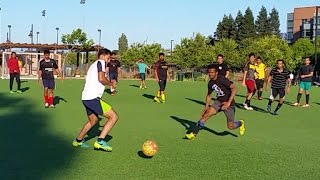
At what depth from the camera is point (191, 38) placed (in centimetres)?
6781

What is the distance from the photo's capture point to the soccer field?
6926mm

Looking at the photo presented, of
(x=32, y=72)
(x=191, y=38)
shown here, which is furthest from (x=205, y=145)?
(x=191, y=38)

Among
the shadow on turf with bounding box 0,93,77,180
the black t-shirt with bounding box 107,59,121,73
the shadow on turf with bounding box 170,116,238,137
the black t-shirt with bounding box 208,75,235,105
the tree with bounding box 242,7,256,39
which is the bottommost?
the shadow on turf with bounding box 0,93,77,180

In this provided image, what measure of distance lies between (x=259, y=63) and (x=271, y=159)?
32.9 ft

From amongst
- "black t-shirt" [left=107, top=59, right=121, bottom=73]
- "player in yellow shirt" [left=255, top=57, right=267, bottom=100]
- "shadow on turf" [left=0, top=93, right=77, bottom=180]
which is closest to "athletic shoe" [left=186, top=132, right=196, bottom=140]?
"shadow on turf" [left=0, top=93, right=77, bottom=180]

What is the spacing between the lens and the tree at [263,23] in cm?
10638

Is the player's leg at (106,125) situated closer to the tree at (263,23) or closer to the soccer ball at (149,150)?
the soccer ball at (149,150)

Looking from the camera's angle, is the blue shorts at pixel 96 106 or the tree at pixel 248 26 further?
the tree at pixel 248 26

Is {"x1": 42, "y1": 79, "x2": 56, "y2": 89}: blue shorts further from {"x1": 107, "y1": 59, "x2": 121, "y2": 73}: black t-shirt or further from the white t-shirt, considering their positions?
the white t-shirt

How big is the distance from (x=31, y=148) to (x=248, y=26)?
3704 inches

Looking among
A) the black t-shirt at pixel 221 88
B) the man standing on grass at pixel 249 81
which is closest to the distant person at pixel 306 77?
the man standing on grass at pixel 249 81

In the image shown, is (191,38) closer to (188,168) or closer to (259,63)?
(259,63)

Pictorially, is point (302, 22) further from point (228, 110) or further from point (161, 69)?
point (228, 110)

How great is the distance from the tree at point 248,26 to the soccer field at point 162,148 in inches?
3347
